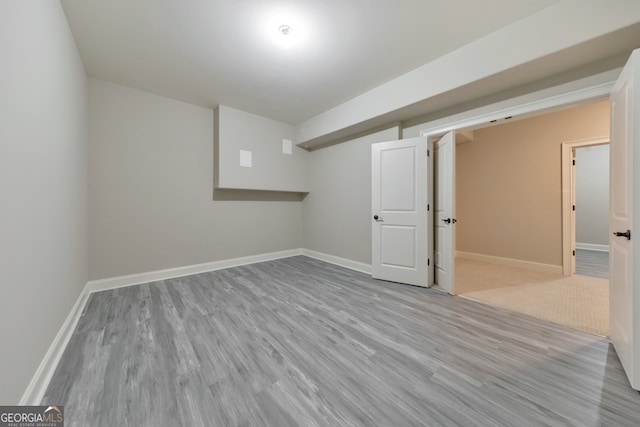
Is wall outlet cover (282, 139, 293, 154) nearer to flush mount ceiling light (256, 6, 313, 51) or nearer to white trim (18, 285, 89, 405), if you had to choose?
flush mount ceiling light (256, 6, 313, 51)

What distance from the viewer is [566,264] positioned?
3.72m

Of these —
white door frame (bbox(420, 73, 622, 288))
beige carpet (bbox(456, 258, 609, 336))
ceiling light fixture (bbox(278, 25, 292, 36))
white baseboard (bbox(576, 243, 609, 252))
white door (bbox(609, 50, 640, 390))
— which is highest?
ceiling light fixture (bbox(278, 25, 292, 36))

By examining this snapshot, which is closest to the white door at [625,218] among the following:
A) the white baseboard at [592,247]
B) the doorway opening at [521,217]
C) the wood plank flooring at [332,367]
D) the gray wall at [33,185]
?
the wood plank flooring at [332,367]

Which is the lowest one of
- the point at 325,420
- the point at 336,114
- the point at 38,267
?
the point at 325,420

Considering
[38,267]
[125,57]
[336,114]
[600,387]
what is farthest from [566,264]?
[125,57]

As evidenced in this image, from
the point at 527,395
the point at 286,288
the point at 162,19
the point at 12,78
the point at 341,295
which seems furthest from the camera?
the point at 286,288

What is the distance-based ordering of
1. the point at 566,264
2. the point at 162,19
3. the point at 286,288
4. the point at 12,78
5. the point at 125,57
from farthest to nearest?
the point at 566,264 < the point at 286,288 < the point at 125,57 < the point at 162,19 < the point at 12,78

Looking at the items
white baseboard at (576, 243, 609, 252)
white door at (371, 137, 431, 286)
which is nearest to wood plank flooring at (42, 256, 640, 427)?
white door at (371, 137, 431, 286)

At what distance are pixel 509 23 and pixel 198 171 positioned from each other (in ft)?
14.3

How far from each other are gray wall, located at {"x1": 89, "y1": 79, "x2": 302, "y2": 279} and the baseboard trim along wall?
0.10 meters

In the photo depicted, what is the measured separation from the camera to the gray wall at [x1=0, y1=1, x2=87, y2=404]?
3.55 feet

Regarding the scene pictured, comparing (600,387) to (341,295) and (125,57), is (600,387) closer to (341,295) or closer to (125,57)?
(341,295)

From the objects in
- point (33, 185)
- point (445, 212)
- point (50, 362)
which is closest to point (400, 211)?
point (445, 212)

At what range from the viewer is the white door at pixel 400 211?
3156mm
